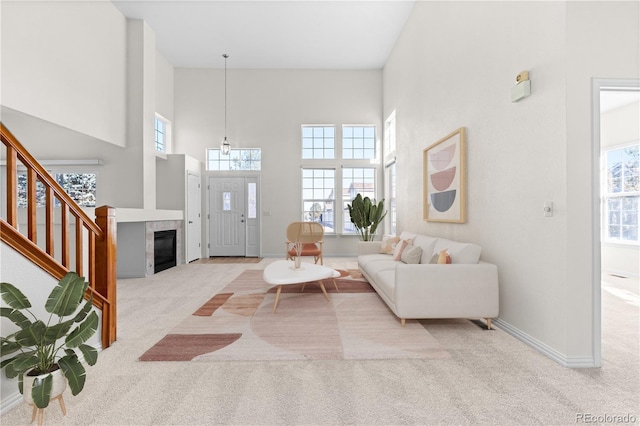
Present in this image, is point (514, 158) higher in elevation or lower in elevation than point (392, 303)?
higher

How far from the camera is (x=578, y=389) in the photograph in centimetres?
191

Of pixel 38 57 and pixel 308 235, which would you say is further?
pixel 308 235

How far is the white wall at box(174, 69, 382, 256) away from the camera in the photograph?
772 centimetres

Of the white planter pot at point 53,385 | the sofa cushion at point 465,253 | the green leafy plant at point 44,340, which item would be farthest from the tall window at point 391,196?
the white planter pot at point 53,385

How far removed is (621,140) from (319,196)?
584cm

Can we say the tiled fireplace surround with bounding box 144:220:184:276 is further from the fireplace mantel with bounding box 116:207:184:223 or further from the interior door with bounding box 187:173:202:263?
the interior door with bounding box 187:173:202:263

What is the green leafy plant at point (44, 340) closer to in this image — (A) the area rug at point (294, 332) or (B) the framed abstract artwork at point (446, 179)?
(A) the area rug at point (294, 332)

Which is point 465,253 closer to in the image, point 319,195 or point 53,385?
point 53,385

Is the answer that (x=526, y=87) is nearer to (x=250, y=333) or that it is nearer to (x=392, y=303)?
(x=392, y=303)

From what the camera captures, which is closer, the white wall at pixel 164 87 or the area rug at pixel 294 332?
the area rug at pixel 294 332

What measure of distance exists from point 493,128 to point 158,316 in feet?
12.6

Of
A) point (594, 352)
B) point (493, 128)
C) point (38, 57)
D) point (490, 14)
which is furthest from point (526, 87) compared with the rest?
point (38, 57)

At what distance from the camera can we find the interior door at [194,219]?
7.10 m

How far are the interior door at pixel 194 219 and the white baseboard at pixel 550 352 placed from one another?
6231mm
